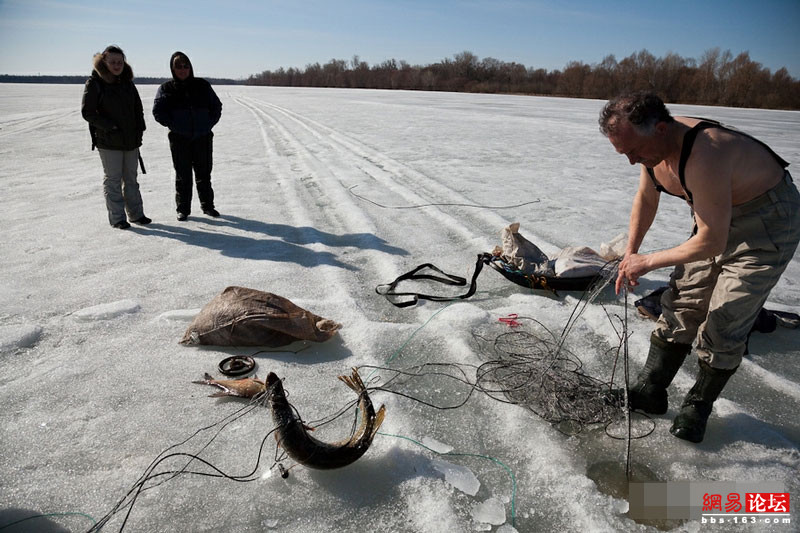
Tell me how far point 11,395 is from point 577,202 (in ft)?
21.9

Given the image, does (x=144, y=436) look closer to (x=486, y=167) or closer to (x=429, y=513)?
(x=429, y=513)

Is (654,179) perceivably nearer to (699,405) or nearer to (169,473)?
(699,405)

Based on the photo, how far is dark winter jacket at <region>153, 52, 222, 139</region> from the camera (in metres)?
5.55

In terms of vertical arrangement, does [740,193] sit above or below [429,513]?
above

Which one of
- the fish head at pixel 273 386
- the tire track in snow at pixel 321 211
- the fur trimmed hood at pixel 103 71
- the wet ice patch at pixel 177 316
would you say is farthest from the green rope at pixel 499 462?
the fur trimmed hood at pixel 103 71

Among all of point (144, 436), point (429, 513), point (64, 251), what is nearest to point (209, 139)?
point (64, 251)

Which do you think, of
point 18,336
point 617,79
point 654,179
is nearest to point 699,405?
point 654,179

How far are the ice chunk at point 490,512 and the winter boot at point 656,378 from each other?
41.4 inches

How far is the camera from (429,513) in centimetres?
208

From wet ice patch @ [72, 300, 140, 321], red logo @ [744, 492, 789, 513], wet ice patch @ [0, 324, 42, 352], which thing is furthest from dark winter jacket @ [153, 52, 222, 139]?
red logo @ [744, 492, 789, 513]

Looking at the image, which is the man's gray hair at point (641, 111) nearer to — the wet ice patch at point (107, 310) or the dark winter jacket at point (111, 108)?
the wet ice patch at point (107, 310)

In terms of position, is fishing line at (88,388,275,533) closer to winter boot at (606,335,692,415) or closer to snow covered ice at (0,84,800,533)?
snow covered ice at (0,84,800,533)

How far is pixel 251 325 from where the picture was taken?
3320 mm

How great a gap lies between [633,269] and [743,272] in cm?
47
